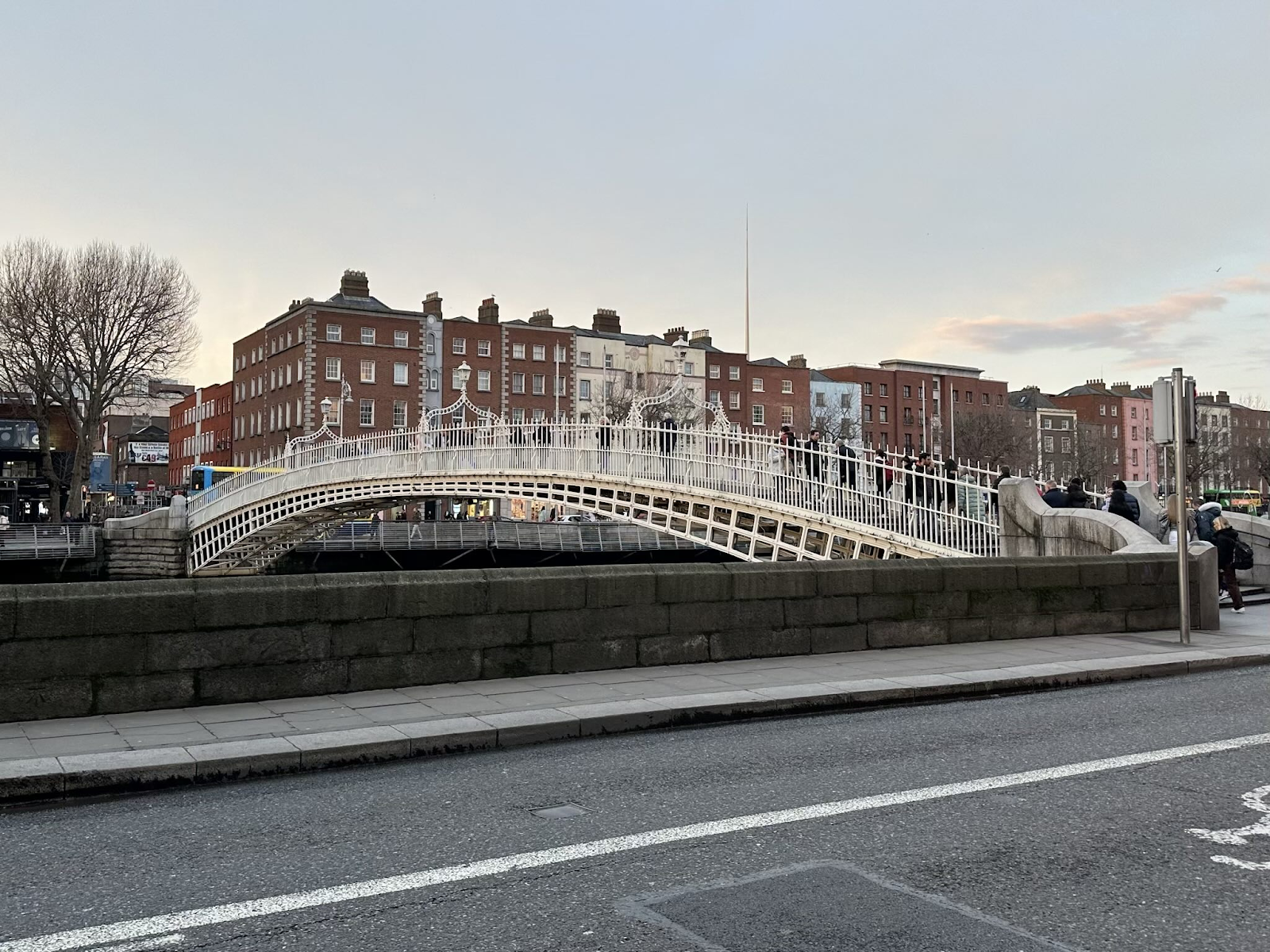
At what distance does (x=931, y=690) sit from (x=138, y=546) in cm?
4499

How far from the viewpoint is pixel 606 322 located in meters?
90.1

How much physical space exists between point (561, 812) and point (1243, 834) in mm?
3283

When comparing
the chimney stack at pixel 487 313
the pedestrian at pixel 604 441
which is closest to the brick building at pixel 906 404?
the chimney stack at pixel 487 313

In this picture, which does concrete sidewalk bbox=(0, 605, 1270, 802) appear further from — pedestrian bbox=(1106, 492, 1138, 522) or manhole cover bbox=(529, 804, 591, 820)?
pedestrian bbox=(1106, 492, 1138, 522)

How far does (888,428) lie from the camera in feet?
348

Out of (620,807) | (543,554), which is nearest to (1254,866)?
(620,807)

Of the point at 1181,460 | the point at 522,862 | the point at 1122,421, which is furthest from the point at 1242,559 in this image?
the point at 1122,421

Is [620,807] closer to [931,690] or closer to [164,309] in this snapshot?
[931,690]

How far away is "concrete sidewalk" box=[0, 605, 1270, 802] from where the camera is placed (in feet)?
21.9

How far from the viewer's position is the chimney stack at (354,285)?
80.3 metres

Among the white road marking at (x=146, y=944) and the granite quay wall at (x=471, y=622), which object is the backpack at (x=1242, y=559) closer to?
the granite quay wall at (x=471, y=622)

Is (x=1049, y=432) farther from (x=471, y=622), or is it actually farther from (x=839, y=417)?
(x=471, y=622)

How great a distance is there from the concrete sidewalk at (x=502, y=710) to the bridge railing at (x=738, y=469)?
18.4 ft

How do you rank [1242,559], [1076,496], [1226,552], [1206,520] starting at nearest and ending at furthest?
1. [1226,552]
2. [1242,559]
3. [1206,520]
4. [1076,496]
